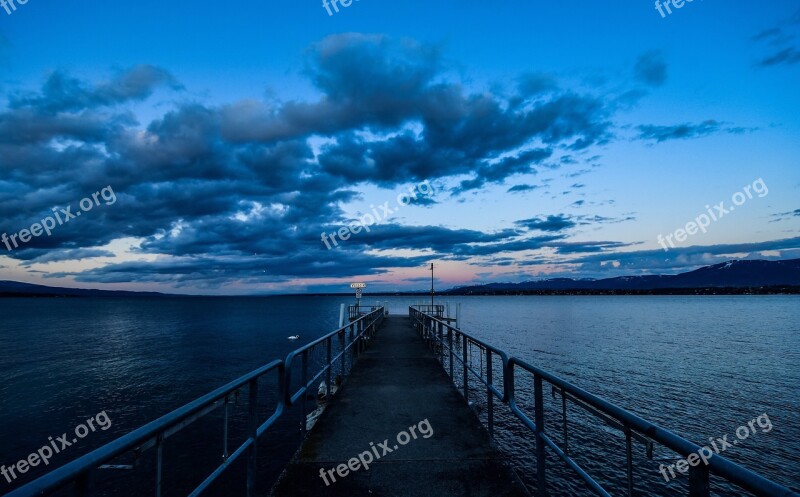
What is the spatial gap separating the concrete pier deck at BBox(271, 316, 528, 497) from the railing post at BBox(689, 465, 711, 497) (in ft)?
8.88

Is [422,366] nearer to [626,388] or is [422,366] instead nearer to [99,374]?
[626,388]

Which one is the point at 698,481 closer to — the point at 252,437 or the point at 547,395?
the point at 252,437

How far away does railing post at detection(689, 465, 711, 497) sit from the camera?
74.9 inches

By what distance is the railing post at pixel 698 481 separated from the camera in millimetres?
1902

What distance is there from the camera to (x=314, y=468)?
4.89m

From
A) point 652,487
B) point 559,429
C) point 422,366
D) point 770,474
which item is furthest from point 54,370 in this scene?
point 770,474

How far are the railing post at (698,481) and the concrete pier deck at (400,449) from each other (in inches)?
107

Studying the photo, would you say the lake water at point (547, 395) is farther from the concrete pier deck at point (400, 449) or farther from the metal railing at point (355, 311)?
the metal railing at point (355, 311)

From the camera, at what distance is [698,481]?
1.92m

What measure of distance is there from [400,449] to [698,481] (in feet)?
13.7

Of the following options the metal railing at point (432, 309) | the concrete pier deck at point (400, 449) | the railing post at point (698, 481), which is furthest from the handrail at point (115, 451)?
the metal railing at point (432, 309)

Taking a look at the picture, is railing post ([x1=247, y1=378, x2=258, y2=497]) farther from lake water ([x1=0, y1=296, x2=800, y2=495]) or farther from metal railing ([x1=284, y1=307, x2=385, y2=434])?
lake water ([x1=0, y1=296, x2=800, y2=495])

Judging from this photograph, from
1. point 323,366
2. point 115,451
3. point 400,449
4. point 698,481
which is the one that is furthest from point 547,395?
point 115,451

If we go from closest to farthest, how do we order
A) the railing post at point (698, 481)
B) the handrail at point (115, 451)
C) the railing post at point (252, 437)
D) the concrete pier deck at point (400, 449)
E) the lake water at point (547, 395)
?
1. the handrail at point (115, 451)
2. the railing post at point (698, 481)
3. the railing post at point (252, 437)
4. the concrete pier deck at point (400, 449)
5. the lake water at point (547, 395)
